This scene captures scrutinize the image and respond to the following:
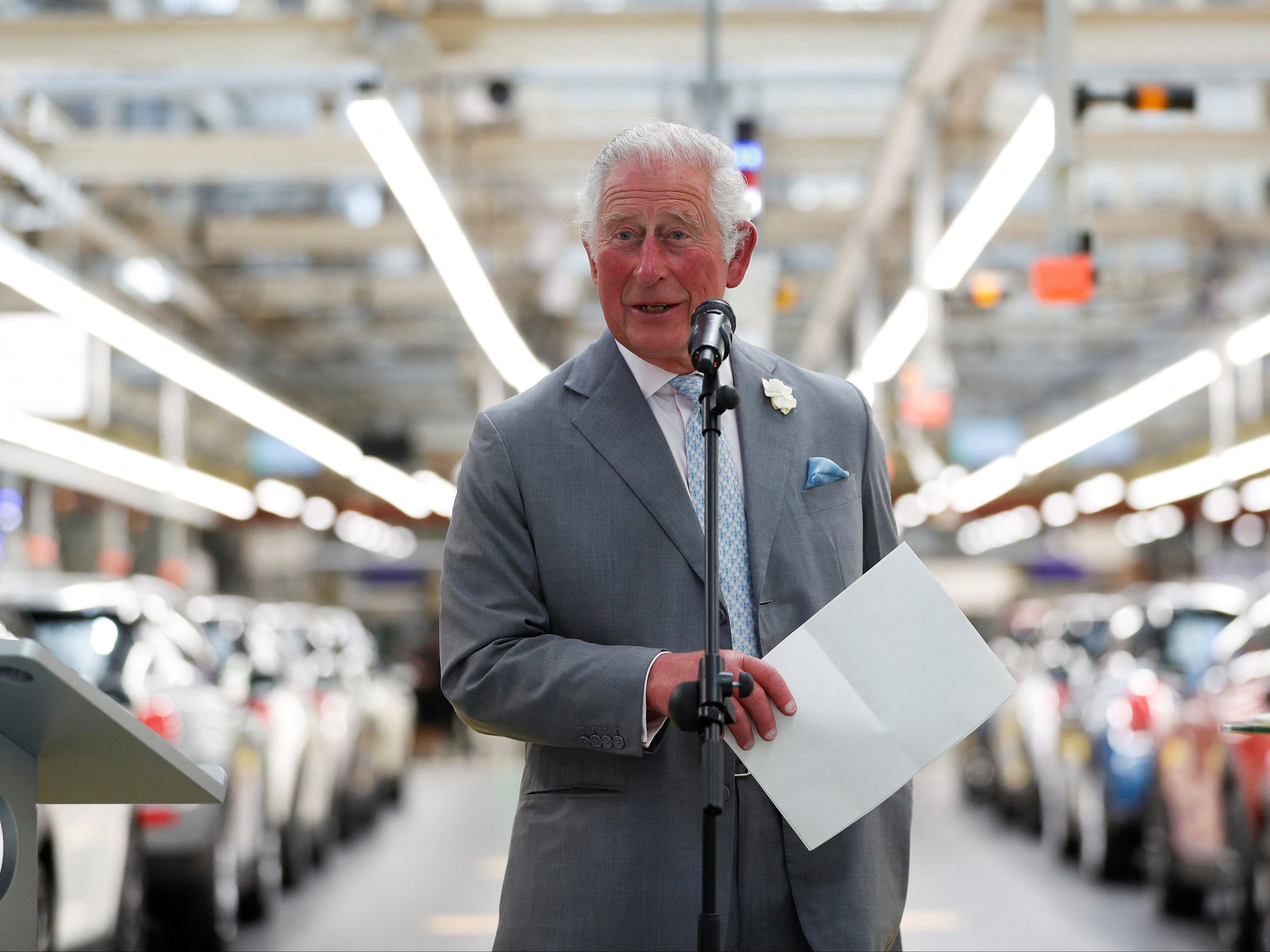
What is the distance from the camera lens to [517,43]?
8914 millimetres

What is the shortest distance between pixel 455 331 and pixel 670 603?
55.4 feet

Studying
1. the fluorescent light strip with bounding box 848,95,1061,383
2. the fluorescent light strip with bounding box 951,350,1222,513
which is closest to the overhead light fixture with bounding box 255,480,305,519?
the fluorescent light strip with bounding box 951,350,1222,513

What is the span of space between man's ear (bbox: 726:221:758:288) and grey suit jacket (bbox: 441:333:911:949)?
19cm

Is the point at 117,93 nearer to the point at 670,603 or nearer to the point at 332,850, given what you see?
the point at 332,850

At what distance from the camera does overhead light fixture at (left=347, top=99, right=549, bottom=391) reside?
21.2 ft

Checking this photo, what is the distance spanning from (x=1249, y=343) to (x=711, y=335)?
11.0m

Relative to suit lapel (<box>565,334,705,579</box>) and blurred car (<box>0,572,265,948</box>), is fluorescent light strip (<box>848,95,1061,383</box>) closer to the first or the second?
blurred car (<box>0,572,265,948</box>)

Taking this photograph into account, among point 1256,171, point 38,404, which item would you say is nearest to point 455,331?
point 38,404

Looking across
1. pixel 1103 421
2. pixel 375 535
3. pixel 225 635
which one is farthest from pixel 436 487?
pixel 225 635

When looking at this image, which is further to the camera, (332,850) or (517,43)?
(332,850)

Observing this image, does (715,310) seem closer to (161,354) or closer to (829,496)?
(829,496)

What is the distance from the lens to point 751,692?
7.49ft

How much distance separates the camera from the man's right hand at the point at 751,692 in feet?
7.61

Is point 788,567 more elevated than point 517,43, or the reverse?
point 517,43
